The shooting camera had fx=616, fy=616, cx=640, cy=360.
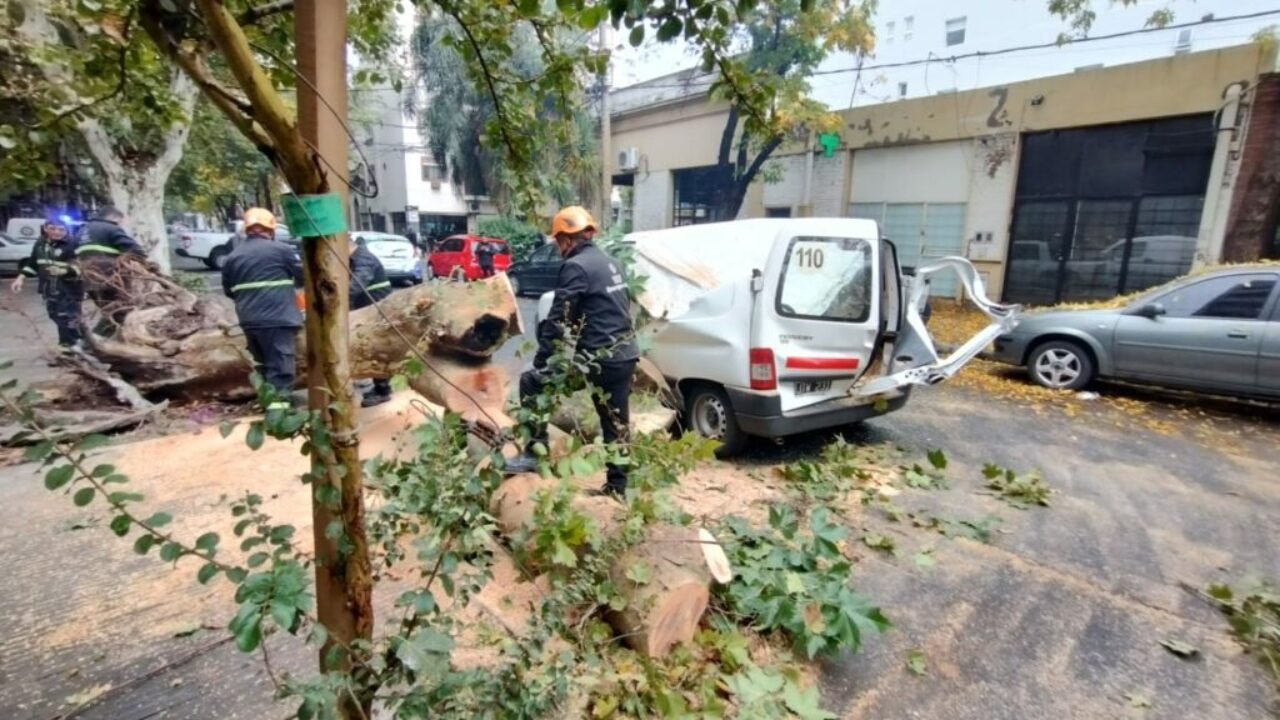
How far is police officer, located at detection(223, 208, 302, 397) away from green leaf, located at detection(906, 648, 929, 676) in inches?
171

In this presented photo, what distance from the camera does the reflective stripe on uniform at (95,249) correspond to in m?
5.69

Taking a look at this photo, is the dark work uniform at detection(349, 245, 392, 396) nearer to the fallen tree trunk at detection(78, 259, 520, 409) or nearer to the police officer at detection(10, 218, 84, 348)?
the fallen tree trunk at detection(78, 259, 520, 409)

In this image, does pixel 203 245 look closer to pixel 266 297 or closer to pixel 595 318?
pixel 266 297

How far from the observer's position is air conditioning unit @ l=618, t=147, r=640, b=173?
734 inches

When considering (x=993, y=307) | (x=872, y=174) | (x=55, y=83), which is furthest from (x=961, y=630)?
(x=872, y=174)

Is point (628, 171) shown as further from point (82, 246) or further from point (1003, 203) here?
point (82, 246)

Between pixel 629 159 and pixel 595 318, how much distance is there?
16391 mm

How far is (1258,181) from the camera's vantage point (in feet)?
30.2

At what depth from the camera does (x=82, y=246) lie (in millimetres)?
5711

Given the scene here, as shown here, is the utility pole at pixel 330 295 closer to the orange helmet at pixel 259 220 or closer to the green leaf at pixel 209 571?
the green leaf at pixel 209 571

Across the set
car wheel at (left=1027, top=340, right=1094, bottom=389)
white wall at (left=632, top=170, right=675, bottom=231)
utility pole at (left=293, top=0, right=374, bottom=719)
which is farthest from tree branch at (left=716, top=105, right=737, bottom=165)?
utility pole at (left=293, top=0, right=374, bottom=719)

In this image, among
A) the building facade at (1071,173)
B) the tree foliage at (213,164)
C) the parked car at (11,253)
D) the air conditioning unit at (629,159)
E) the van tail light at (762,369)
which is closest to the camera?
the van tail light at (762,369)

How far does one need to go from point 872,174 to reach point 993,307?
935cm

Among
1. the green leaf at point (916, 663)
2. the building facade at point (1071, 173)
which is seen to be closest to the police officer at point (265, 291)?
the green leaf at point (916, 663)
